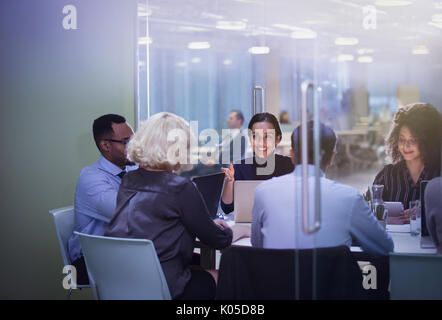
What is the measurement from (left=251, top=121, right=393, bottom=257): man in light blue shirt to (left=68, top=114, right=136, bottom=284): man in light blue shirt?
3.42 ft

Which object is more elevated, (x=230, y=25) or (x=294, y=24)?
(x=230, y=25)

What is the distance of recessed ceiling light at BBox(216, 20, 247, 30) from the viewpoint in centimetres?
999

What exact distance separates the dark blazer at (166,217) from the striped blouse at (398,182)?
1642mm

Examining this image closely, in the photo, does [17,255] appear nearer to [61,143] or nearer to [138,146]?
[61,143]

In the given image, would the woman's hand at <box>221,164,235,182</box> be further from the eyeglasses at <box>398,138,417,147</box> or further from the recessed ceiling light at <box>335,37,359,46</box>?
the recessed ceiling light at <box>335,37,359,46</box>

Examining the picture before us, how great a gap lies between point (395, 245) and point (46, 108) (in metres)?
2.38

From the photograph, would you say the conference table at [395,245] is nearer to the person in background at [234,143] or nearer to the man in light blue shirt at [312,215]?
the man in light blue shirt at [312,215]

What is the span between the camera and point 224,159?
659 cm

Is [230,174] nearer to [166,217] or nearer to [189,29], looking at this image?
[166,217]

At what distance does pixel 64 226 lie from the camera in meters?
2.82

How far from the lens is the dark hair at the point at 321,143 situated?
184cm

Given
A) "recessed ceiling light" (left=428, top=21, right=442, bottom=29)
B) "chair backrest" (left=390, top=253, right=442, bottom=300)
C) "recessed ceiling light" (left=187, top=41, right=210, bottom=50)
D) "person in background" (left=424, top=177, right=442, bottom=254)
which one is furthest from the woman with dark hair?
"recessed ceiling light" (left=187, top=41, right=210, bottom=50)

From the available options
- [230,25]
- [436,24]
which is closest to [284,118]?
[230,25]

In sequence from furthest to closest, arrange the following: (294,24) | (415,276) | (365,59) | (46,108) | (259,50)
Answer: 1. (259,50)
2. (365,59)
3. (294,24)
4. (46,108)
5. (415,276)
